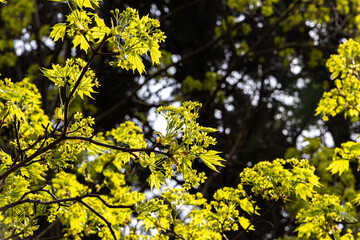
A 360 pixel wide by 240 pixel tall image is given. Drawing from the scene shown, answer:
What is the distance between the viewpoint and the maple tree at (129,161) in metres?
2.38

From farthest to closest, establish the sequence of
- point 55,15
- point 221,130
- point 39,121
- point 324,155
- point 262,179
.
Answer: point 55,15
point 221,130
point 324,155
point 39,121
point 262,179

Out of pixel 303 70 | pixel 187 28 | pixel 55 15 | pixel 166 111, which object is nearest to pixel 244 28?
pixel 187 28

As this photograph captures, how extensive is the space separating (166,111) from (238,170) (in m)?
5.32

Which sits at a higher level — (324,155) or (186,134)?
(324,155)

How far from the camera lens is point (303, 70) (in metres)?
9.98

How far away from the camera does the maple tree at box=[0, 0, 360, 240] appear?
2383 millimetres

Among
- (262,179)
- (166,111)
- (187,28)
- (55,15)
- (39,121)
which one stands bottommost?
(262,179)

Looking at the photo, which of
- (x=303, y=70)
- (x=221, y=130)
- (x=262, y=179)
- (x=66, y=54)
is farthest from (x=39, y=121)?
(x=303, y=70)

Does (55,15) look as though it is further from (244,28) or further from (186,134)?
(186,134)

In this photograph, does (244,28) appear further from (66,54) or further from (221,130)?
(66,54)

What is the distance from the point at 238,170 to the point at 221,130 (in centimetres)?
112

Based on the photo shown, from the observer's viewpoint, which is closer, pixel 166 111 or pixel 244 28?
pixel 166 111

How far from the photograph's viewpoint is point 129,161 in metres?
3.01

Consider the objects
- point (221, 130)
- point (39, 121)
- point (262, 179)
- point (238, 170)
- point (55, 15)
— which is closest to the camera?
point (262, 179)
